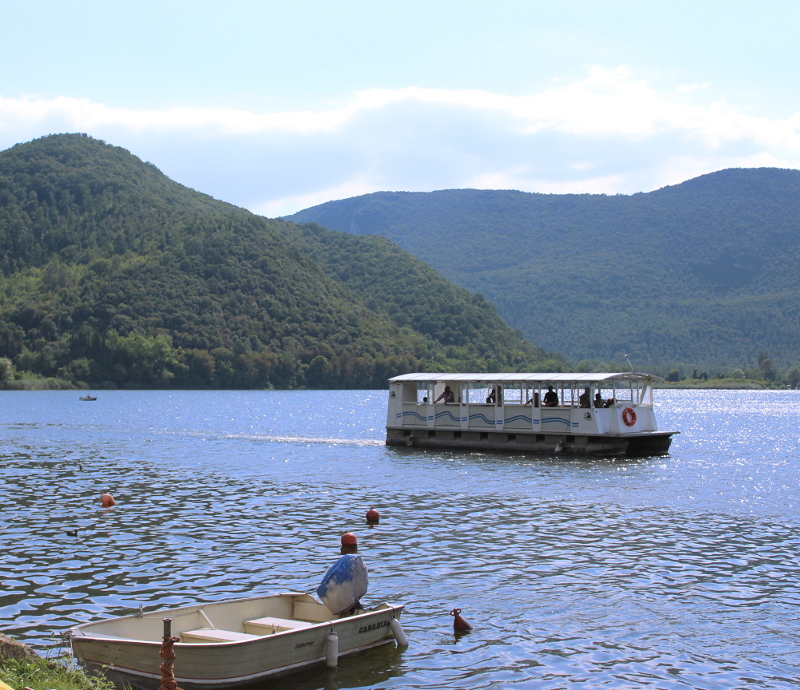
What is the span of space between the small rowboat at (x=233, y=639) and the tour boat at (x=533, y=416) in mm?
26768

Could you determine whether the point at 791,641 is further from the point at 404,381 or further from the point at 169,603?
the point at 404,381

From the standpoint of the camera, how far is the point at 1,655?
1045cm

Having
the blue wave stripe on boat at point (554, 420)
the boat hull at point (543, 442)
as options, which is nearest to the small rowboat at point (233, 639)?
the boat hull at point (543, 442)

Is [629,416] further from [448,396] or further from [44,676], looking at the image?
[44,676]

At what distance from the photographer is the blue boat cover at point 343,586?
13.3 metres

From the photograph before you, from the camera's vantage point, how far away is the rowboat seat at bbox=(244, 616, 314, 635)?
12758mm

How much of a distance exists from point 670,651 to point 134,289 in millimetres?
170546

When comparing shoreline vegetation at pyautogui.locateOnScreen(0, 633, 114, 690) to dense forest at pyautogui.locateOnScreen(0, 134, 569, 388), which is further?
dense forest at pyautogui.locateOnScreen(0, 134, 569, 388)

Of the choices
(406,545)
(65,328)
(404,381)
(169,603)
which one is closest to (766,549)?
(406,545)

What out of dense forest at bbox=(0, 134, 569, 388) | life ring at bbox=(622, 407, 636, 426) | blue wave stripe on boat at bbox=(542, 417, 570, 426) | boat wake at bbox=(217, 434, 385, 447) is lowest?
boat wake at bbox=(217, 434, 385, 447)

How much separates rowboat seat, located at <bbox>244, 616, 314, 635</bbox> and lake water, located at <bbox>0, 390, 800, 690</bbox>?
31.4 inches

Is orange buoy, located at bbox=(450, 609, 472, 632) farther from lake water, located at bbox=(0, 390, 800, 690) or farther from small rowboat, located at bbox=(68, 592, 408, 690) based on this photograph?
small rowboat, located at bbox=(68, 592, 408, 690)

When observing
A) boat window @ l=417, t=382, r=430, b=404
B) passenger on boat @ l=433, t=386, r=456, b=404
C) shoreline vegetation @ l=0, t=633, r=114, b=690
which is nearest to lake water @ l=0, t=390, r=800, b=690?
shoreline vegetation @ l=0, t=633, r=114, b=690

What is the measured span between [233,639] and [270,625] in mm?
916
